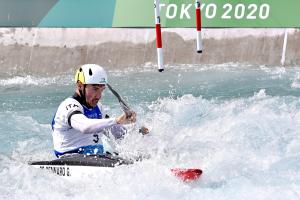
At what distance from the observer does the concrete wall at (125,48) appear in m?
14.1

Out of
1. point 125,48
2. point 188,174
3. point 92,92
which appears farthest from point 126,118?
point 125,48

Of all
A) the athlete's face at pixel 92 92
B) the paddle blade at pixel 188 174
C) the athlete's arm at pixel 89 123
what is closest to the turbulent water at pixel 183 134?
the paddle blade at pixel 188 174

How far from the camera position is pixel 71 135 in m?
7.62

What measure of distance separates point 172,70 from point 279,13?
2303 millimetres

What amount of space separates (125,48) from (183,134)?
5748 mm

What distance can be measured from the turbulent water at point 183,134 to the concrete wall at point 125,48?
278mm

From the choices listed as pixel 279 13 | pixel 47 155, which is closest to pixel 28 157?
pixel 47 155

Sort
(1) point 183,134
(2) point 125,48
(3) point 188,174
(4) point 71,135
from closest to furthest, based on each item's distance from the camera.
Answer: (3) point 188,174
(4) point 71,135
(1) point 183,134
(2) point 125,48

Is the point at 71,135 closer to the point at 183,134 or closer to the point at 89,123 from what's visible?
the point at 89,123

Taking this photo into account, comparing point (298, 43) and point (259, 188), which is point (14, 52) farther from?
point (259, 188)

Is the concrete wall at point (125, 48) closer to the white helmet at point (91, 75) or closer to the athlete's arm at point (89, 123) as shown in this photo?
the white helmet at point (91, 75)

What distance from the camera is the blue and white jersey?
7.52 metres

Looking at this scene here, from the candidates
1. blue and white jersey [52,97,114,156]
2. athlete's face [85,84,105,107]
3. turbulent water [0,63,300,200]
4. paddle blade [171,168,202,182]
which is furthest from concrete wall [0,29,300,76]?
paddle blade [171,168,202,182]

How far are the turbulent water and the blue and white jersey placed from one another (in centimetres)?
31
